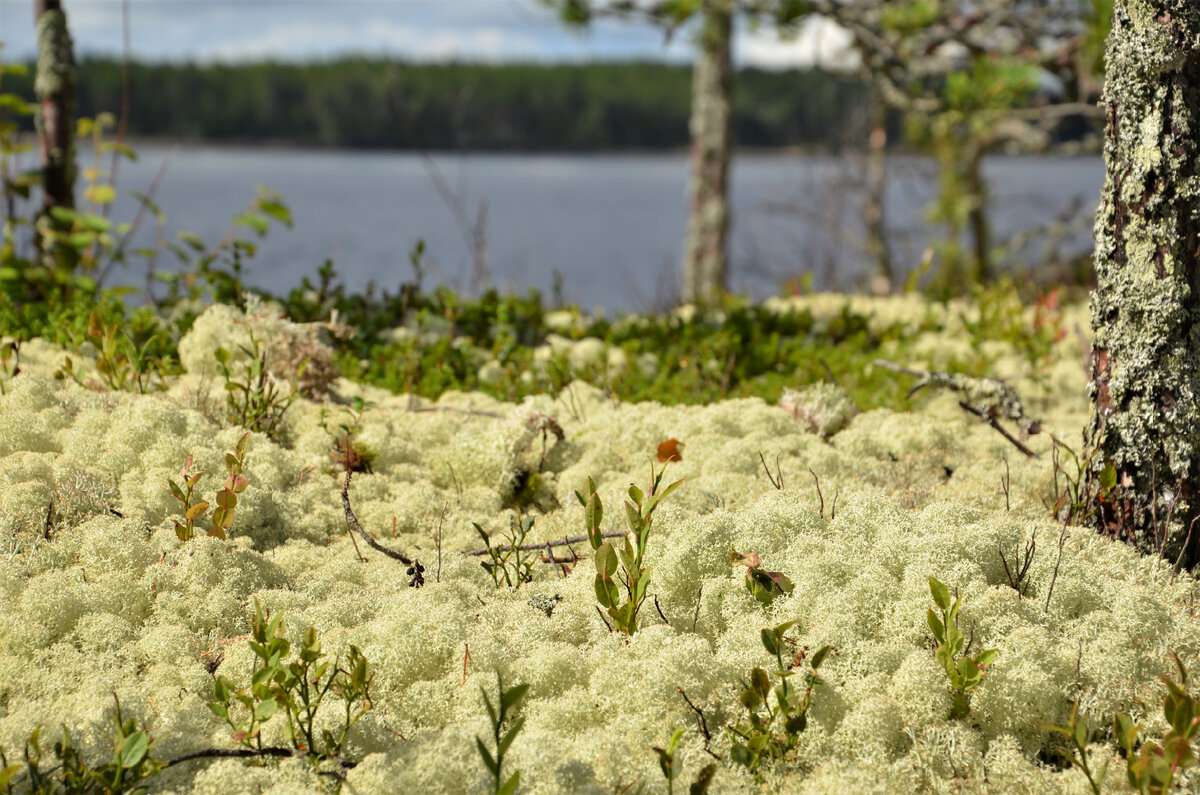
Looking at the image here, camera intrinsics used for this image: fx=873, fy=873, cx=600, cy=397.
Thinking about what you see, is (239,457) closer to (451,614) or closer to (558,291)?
(451,614)

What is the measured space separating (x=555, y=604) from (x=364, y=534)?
664mm

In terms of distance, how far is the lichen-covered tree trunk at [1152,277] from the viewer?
276 cm

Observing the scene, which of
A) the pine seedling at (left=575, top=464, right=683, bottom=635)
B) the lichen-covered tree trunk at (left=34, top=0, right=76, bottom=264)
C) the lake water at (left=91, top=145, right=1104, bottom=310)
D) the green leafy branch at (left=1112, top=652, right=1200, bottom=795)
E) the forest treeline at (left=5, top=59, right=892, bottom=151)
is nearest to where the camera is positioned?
the green leafy branch at (left=1112, top=652, right=1200, bottom=795)

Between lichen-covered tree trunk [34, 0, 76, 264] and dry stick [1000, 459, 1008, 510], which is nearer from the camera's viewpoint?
dry stick [1000, 459, 1008, 510]

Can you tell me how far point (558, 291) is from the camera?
614 centimetres

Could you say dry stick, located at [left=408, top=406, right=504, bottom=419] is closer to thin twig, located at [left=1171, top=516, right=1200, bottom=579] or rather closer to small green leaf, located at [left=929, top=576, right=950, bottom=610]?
small green leaf, located at [left=929, top=576, right=950, bottom=610]

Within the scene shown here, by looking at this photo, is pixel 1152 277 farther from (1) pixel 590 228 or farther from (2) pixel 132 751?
(1) pixel 590 228

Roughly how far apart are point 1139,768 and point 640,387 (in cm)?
309

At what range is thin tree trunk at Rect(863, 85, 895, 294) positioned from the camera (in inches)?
453

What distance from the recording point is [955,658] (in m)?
2.18

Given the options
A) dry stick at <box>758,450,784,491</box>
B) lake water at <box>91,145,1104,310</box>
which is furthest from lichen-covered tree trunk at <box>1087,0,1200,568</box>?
lake water at <box>91,145,1104,310</box>

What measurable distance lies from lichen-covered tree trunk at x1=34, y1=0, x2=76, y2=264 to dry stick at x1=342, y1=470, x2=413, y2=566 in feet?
11.9

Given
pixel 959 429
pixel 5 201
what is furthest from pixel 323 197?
pixel 959 429

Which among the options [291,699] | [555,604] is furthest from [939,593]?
[291,699]
